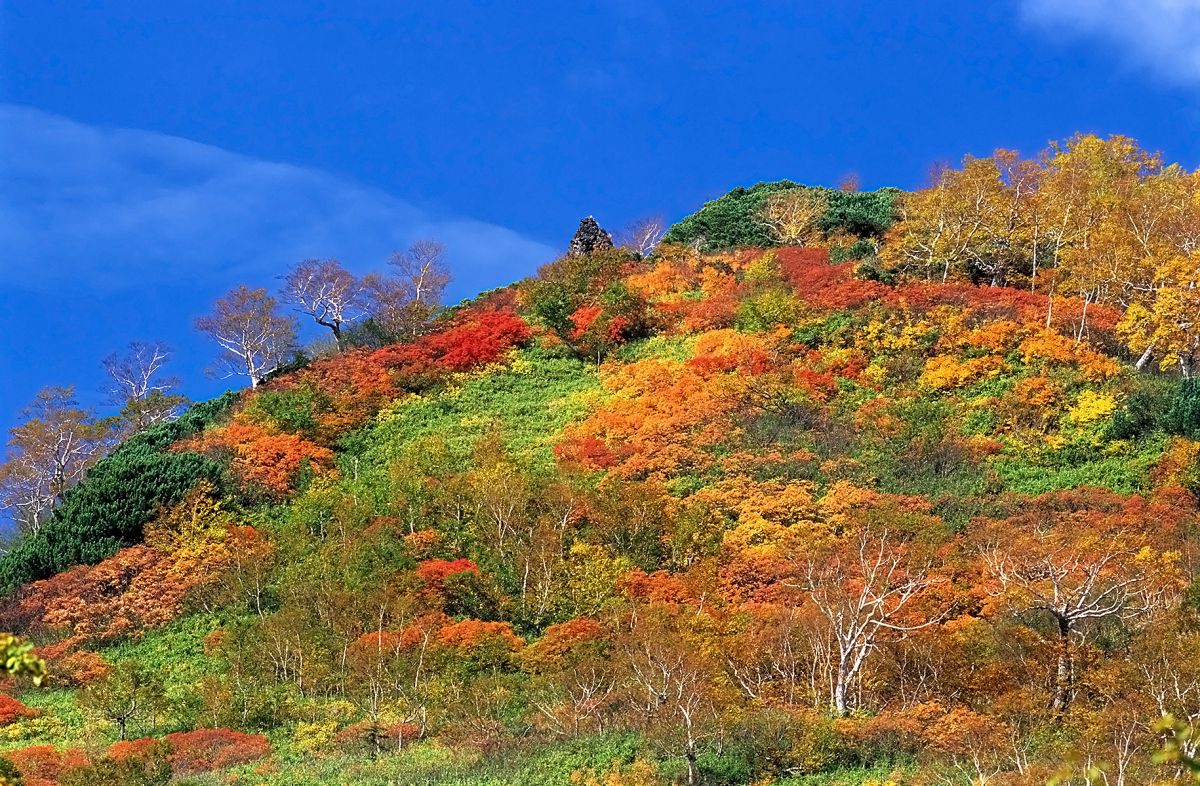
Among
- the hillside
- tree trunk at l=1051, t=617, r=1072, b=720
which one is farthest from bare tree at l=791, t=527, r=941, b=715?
tree trunk at l=1051, t=617, r=1072, b=720

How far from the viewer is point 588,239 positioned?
68688 millimetres

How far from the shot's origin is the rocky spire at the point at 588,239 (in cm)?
6825

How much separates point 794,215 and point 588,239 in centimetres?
1209

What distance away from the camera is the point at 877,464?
38469mm

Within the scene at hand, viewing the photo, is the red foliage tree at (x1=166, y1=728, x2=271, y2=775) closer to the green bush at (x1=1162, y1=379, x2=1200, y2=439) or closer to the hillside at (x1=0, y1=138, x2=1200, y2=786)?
the hillside at (x1=0, y1=138, x2=1200, y2=786)

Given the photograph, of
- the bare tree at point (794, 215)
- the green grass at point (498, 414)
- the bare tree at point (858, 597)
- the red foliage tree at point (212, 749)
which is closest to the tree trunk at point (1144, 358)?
the bare tree at point (858, 597)

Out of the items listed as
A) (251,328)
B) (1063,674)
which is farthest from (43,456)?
(1063,674)

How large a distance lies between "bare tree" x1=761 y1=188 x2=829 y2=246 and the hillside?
1023 centimetres

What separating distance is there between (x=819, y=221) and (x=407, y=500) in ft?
135

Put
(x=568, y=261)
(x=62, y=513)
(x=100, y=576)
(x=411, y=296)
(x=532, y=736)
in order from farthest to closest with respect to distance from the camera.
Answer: (x=568, y=261)
(x=411, y=296)
(x=62, y=513)
(x=100, y=576)
(x=532, y=736)

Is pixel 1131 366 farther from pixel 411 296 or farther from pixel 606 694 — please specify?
pixel 411 296

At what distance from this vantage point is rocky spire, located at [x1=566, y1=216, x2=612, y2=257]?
2687 inches

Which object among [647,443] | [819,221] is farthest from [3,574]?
[819,221]

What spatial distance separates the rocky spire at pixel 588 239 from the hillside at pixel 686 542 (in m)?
9.46
